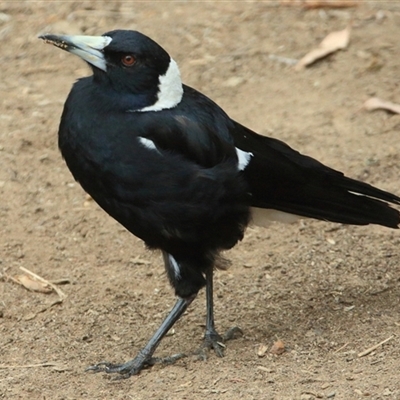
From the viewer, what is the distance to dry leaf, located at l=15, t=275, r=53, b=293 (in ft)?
13.7

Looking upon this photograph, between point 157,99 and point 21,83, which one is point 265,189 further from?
point 21,83

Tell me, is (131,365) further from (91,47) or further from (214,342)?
(91,47)

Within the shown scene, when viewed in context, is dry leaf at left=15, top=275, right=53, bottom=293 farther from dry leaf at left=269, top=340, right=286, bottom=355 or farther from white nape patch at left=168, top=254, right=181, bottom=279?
dry leaf at left=269, top=340, right=286, bottom=355

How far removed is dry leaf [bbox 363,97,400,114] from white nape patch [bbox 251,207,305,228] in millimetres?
1707

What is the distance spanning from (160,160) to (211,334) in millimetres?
829

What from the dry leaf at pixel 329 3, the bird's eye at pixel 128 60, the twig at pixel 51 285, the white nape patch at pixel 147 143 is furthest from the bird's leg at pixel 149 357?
the dry leaf at pixel 329 3

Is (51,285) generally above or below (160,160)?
below

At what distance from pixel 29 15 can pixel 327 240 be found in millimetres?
3046

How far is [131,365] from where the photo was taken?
369cm

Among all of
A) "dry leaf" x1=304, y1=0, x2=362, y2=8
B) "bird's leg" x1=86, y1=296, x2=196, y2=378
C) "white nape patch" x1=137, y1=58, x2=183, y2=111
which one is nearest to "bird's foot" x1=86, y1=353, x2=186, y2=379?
"bird's leg" x1=86, y1=296, x2=196, y2=378

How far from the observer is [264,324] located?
13.2 feet

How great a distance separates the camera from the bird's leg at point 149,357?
12.0 ft

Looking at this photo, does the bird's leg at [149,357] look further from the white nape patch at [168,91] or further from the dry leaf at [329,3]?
the dry leaf at [329,3]

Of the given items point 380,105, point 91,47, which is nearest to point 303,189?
point 91,47
